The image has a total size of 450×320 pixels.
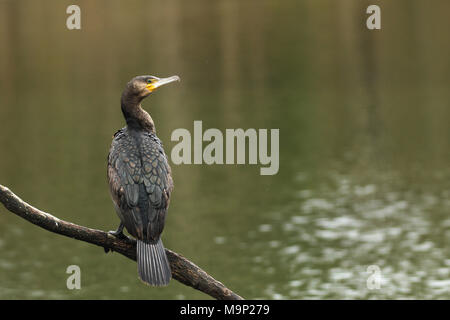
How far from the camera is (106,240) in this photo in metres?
8.71

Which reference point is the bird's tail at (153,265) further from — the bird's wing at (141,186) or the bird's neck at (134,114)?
the bird's neck at (134,114)

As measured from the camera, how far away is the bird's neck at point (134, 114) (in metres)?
9.84

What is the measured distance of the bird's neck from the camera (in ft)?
32.3

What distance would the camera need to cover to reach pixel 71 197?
4691cm

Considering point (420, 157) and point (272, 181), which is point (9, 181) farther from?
point (420, 157)

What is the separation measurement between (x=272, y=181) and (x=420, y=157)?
33.1ft

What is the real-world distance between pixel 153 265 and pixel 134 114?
219 cm

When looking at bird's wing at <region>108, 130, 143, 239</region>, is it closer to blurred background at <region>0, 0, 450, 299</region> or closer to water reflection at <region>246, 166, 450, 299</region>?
blurred background at <region>0, 0, 450, 299</region>

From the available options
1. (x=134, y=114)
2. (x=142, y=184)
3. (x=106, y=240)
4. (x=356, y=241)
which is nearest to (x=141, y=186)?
(x=142, y=184)

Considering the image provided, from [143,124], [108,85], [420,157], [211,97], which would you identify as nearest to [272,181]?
[420,157]

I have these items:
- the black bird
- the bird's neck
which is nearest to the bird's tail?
the black bird

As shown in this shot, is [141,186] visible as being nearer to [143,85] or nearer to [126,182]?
[126,182]

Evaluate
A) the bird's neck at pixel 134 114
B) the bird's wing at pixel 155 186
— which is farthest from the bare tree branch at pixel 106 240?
the bird's neck at pixel 134 114

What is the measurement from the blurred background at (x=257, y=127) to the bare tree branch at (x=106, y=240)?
929 inches
